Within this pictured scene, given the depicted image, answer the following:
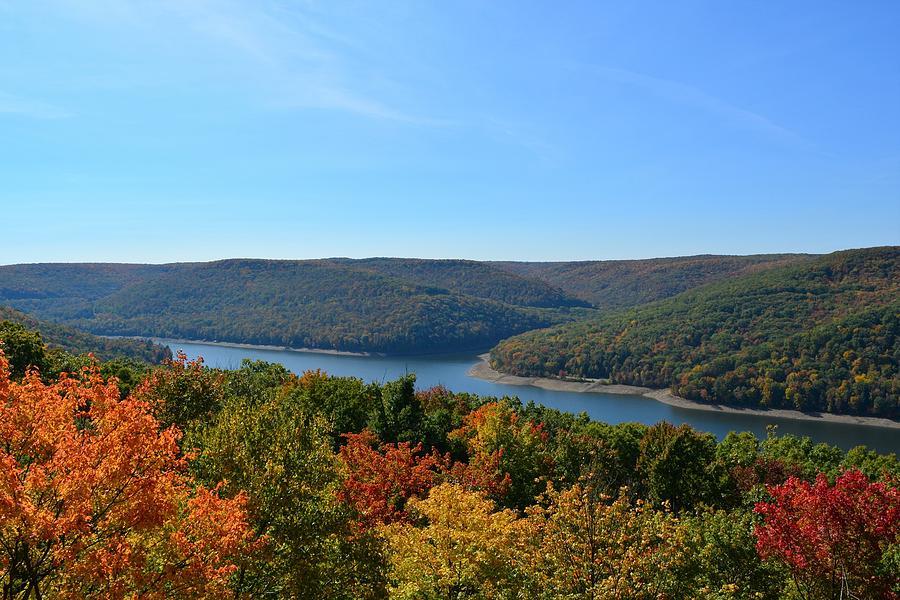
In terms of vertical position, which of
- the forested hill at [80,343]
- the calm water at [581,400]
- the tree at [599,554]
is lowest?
the calm water at [581,400]

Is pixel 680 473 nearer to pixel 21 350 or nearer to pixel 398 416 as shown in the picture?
pixel 398 416

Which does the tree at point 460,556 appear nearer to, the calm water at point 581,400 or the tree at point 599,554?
the tree at point 599,554

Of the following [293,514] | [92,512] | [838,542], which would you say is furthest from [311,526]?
[838,542]

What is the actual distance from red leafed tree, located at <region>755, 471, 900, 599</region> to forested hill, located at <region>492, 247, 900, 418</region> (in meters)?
99.6

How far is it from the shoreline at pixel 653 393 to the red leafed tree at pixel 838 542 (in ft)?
317

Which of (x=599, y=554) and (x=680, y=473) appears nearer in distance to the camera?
(x=599, y=554)

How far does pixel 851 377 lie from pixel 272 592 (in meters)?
118

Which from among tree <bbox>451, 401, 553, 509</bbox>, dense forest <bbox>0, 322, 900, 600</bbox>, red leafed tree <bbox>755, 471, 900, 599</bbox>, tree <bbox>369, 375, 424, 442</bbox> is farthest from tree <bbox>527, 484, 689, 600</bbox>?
tree <bbox>369, 375, 424, 442</bbox>

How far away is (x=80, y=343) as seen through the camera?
124375mm

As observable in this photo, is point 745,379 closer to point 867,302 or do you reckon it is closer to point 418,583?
point 867,302

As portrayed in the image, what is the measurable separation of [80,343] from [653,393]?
121 metres

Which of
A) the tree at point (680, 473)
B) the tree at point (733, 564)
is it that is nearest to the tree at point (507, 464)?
the tree at point (680, 473)

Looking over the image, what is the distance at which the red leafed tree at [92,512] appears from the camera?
26.8 ft

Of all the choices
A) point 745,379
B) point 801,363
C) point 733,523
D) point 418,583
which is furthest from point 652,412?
point 418,583
